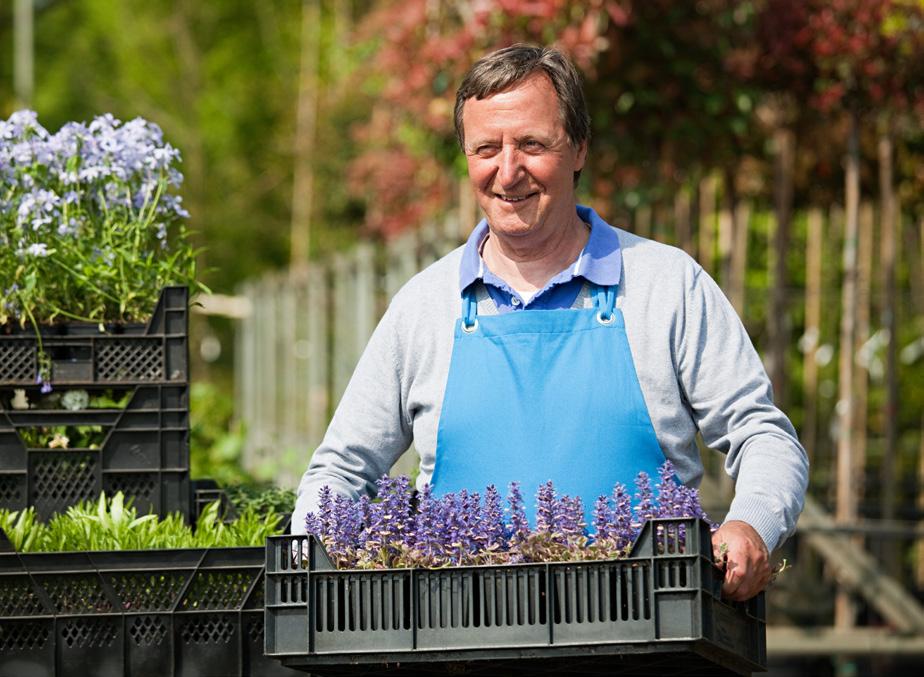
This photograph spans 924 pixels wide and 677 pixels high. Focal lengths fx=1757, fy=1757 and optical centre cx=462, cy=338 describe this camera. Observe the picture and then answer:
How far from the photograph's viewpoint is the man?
10.4ft

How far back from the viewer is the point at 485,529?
2832 millimetres

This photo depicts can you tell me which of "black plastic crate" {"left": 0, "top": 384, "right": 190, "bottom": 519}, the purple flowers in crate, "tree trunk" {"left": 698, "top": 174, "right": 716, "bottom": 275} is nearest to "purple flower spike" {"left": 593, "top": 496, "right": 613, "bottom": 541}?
the purple flowers in crate

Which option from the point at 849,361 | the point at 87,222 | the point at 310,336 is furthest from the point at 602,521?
the point at 310,336

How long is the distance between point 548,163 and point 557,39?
4.39 metres

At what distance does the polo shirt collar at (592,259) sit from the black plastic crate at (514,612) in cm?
70

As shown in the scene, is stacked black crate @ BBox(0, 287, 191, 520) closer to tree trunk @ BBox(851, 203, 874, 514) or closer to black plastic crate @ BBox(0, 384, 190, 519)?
black plastic crate @ BBox(0, 384, 190, 519)

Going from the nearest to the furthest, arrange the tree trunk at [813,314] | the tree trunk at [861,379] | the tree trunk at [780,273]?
the tree trunk at [780,273]
the tree trunk at [861,379]
the tree trunk at [813,314]

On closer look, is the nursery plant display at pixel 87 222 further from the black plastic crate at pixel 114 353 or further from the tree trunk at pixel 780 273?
the tree trunk at pixel 780 273

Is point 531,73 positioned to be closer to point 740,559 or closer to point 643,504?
point 643,504

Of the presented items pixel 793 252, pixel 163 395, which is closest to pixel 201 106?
pixel 793 252

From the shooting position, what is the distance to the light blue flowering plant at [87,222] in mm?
3930

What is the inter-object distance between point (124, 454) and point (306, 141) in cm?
1907

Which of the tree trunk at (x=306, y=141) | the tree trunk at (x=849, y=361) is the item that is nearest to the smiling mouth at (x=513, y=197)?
the tree trunk at (x=849, y=361)

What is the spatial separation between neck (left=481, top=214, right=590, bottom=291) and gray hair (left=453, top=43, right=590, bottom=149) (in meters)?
0.19
